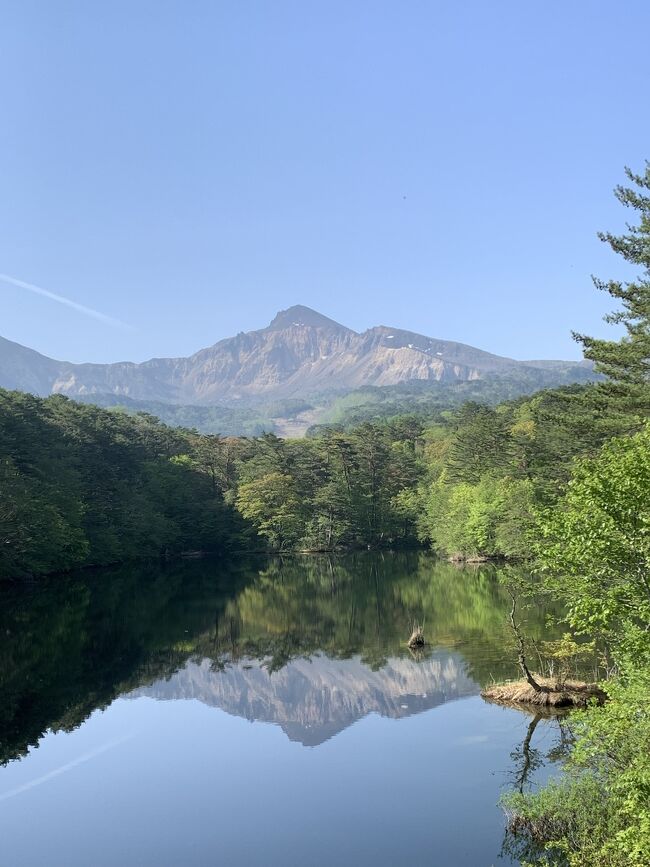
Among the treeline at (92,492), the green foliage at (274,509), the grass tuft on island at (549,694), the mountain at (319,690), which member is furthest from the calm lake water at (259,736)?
the green foliage at (274,509)

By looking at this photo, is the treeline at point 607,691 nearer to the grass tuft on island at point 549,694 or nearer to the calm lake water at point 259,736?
the calm lake water at point 259,736

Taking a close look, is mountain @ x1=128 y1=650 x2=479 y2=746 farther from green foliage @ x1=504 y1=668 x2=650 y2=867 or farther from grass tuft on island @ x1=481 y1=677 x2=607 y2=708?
green foliage @ x1=504 y1=668 x2=650 y2=867

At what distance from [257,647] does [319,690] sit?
35.3ft

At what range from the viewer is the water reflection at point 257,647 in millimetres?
31984

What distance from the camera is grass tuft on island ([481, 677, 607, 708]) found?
90.1 ft

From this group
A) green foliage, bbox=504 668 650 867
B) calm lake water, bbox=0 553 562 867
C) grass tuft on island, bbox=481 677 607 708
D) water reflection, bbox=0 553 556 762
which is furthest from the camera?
water reflection, bbox=0 553 556 762

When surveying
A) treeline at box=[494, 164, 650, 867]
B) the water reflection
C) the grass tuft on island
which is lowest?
the water reflection

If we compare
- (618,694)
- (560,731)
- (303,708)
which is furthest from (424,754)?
(618,694)

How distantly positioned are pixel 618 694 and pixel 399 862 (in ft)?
24.0

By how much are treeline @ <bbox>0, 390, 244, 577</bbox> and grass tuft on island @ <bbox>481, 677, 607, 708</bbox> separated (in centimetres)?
4636

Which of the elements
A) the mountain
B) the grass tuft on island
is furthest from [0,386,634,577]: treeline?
the grass tuft on island

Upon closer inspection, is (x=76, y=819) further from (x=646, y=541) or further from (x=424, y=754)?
(x=646, y=541)

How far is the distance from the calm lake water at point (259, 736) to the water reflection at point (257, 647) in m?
0.16

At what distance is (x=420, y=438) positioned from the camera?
14238 cm
